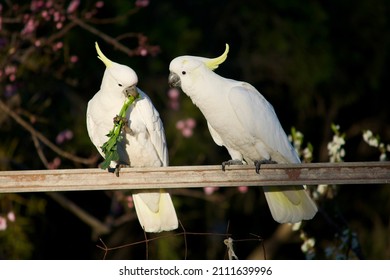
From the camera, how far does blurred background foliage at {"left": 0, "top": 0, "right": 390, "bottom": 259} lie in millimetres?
5016

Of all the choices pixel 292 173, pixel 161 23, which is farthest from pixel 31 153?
pixel 292 173

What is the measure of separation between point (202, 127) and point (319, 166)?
326 cm

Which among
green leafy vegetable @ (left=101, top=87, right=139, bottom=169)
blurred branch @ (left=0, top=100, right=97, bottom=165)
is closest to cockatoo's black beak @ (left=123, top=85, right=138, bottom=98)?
green leafy vegetable @ (left=101, top=87, right=139, bottom=169)

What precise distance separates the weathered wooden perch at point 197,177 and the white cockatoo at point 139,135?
44 cm

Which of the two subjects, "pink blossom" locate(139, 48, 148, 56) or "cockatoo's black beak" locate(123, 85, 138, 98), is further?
"pink blossom" locate(139, 48, 148, 56)

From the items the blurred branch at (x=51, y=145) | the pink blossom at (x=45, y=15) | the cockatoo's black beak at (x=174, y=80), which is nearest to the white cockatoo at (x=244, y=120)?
the cockatoo's black beak at (x=174, y=80)

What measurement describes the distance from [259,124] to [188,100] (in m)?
2.21

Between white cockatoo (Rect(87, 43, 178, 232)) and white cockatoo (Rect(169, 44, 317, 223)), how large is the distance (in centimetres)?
24

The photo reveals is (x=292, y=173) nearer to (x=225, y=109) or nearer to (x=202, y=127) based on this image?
(x=225, y=109)

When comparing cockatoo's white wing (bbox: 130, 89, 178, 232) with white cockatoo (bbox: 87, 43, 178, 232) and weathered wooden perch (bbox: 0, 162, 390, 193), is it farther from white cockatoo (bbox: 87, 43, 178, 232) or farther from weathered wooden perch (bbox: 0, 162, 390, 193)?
weathered wooden perch (bbox: 0, 162, 390, 193)

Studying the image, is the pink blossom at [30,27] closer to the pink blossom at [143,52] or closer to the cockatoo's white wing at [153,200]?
the pink blossom at [143,52]

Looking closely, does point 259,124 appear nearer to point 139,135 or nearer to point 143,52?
point 139,135

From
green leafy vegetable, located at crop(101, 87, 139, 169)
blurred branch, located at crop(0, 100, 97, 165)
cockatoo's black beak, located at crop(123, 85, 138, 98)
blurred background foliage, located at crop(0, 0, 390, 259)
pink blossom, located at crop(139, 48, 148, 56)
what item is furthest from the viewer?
blurred background foliage, located at crop(0, 0, 390, 259)

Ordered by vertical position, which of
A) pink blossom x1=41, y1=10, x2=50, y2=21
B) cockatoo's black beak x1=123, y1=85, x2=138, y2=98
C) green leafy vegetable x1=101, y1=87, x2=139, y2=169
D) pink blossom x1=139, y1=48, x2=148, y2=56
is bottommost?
pink blossom x1=41, y1=10, x2=50, y2=21
